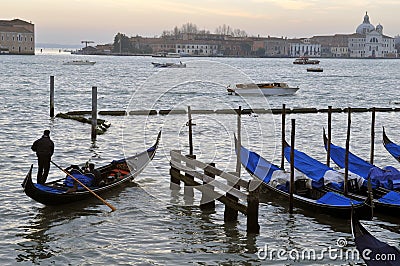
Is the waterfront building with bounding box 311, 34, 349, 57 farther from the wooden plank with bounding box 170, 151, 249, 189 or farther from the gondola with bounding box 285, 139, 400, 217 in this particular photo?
the wooden plank with bounding box 170, 151, 249, 189

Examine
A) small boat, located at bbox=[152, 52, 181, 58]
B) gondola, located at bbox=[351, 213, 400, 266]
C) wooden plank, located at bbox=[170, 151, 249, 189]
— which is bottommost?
gondola, located at bbox=[351, 213, 400, 266]

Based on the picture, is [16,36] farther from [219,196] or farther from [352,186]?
[219,196]

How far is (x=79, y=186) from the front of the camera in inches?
388

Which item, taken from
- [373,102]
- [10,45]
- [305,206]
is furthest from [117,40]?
[305,206]

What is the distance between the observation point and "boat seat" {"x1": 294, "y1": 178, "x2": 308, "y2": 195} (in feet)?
32.6

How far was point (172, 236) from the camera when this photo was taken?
8.50 metres

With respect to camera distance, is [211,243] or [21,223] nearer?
[211,243]

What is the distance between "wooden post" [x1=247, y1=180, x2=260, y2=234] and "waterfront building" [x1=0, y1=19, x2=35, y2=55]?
Answer: 397 feet

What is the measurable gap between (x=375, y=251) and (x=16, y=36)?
12682 cm

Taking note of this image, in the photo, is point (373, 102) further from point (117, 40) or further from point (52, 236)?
point (117, 40)

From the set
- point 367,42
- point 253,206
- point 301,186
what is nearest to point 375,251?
point 253,206

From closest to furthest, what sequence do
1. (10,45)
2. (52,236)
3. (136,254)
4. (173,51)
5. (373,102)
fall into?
(136,254) → (52,236) → (373,102) → (10,45) → (173,51)

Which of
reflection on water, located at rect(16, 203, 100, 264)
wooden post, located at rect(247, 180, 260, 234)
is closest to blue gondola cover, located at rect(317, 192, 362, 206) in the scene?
wooden post, located at rect(247, 180, 260, 234)

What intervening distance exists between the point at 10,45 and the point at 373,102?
104 meters
